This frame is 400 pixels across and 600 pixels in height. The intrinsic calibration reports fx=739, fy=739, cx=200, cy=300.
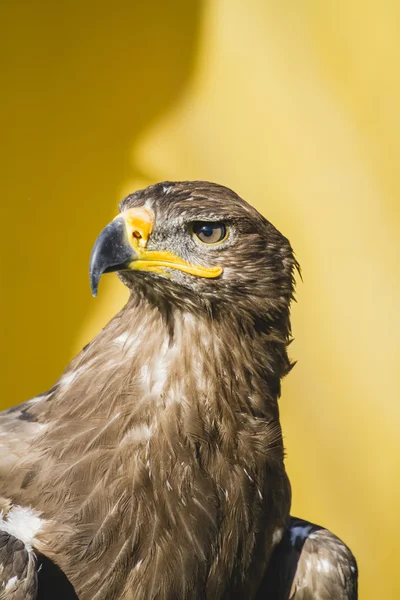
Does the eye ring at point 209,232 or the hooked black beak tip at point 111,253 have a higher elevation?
the eye ring at point 209,232

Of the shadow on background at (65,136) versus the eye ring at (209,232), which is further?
the shadow on background at (65,136)

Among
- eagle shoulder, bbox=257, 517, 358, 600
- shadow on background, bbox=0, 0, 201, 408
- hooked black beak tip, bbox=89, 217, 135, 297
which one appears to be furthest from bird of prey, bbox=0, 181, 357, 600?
shadow on background, bbox=0, 0, 201, 408

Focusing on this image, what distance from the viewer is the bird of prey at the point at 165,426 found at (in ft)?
5.72

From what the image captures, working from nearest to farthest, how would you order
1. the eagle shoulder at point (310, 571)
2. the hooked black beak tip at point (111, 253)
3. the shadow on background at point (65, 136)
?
the hooked black beak tip at point (111, 253)
the eagle shoulder at point (310, 571)
the shadow on background at point (65, 136)

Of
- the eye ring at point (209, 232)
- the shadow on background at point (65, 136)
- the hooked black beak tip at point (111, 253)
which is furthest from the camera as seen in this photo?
the shadow on background at point (65, 136)

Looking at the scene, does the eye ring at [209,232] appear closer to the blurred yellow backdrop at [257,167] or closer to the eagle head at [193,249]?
the eagle head at [193,249]

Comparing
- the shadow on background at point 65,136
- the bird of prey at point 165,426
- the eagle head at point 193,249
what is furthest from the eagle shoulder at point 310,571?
the shadow on background at point 65,136

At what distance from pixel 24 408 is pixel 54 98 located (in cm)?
168

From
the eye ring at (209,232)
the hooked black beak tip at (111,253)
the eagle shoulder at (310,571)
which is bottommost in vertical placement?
the eagle shoulder at (310,571)

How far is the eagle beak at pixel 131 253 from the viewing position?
166 centimetres

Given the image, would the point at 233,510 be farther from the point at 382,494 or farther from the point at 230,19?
the point at 230,19

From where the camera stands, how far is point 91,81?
325cm

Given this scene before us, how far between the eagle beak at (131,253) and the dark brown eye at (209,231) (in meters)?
0.07

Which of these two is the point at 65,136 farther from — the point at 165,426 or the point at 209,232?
the point at 165,426
